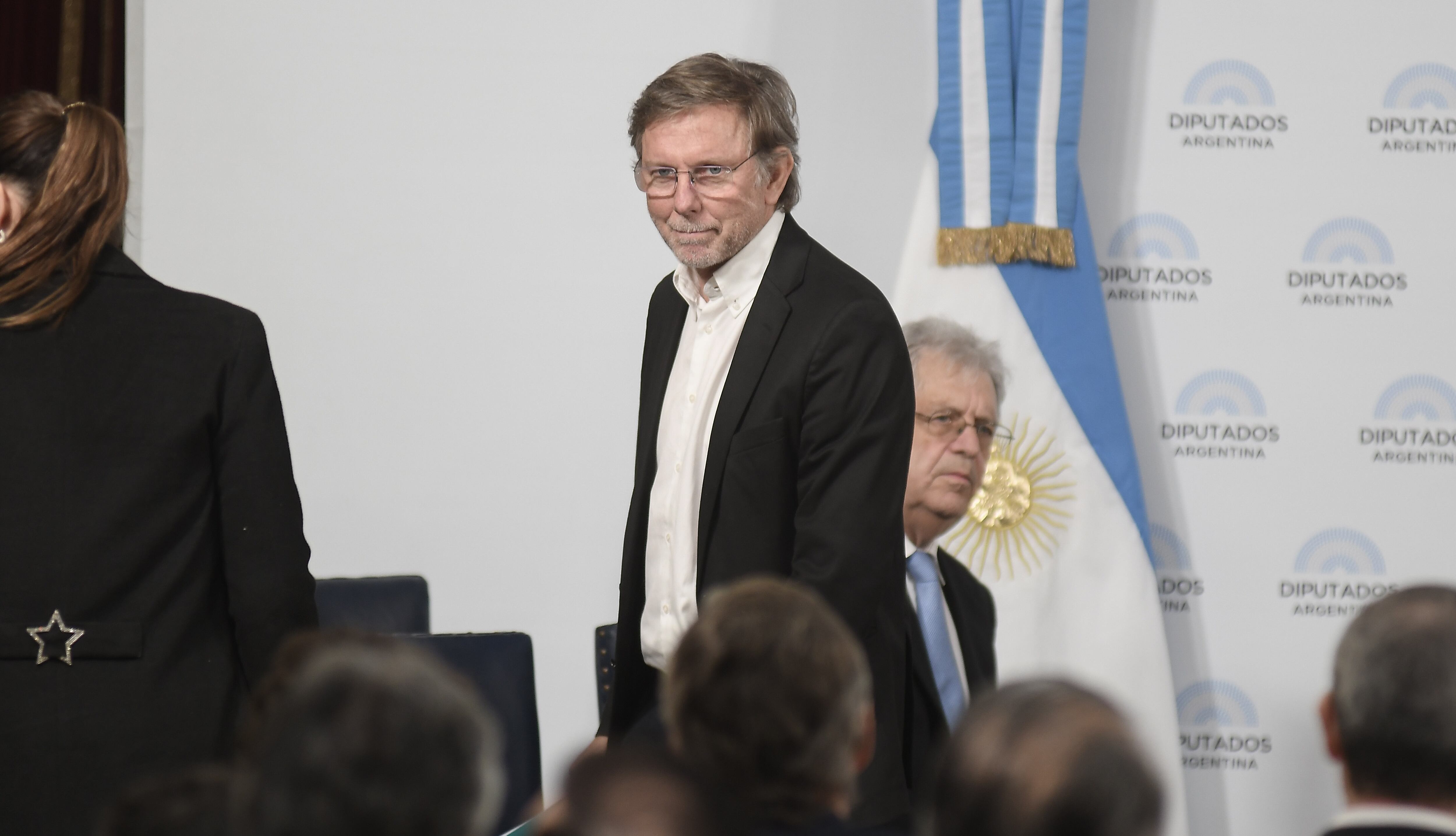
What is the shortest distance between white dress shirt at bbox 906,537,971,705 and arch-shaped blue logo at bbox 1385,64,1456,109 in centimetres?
233

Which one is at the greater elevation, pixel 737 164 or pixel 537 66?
pixel 537 66

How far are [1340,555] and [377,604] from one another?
2718 mm

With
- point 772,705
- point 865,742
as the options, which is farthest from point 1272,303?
point 772,705

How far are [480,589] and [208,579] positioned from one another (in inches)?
86.7

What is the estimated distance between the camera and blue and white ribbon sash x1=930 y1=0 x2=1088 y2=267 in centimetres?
382

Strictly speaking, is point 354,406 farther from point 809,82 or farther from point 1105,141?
point 1105,141

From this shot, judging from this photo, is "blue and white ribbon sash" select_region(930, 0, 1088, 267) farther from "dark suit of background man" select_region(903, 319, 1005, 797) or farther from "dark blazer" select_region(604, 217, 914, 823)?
"dark blazer" select_region(604, 217, 914, 823)

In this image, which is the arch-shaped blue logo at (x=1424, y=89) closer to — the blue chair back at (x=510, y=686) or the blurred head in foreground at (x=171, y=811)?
the blue chair back at (x=510, y=686)

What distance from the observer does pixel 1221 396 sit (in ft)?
13.6

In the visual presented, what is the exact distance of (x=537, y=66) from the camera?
419cm

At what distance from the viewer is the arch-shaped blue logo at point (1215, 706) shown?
409 cm

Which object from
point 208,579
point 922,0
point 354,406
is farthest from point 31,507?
point 922,0

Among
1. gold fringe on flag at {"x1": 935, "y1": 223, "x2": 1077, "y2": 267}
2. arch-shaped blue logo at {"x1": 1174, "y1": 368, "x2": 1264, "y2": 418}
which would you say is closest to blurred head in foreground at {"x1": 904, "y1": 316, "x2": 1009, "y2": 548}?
gold fringe on flag at {"x1": 935, "y1": 223, "x2": 1077, "y2": 267}

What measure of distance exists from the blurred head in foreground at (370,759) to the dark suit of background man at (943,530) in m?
1.40
